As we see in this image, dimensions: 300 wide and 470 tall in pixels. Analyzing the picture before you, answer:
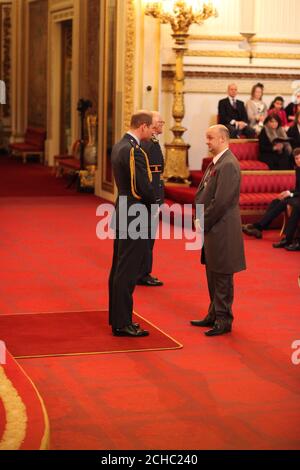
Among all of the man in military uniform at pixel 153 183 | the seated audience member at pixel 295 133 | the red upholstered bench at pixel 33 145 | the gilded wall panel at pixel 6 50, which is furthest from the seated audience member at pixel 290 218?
the gilded wall panel at pixel 6 50

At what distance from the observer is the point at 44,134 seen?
75.2 ft

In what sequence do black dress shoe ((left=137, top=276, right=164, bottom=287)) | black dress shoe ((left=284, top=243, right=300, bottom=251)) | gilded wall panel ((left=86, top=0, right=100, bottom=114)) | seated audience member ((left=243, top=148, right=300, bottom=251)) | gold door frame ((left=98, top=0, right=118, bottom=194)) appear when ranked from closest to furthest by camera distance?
black dress shoe ((left=137, top=276, right=164, bottom=287))
black dress shoe ((left=284, top=243, right=300, bottom=251))
seated audience member ((left=243, top=148, right=300, bottom=251))
gold door frame ((left=98, top=0, right=118, bottom=194))
gilded wall panel ((left=86, top=0, right=100, bottom=114))

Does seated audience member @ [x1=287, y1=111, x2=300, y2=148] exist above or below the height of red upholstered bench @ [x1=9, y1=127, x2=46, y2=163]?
above

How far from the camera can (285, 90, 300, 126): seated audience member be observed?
49.0ft

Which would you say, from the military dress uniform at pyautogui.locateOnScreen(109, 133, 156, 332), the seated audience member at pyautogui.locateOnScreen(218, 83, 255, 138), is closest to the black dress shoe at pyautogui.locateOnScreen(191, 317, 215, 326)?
the military dress uniform at pyautogui.locateOnScreen(109, 133, 156, 332)

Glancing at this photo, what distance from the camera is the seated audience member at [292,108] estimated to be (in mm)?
14938

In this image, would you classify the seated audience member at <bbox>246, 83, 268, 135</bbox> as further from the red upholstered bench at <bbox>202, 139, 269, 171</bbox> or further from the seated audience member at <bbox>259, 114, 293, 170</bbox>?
Answer: the seated audience member at <bbox>259, 114, 293, 170</bbox>

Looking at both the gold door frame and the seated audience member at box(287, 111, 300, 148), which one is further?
the gold door frame

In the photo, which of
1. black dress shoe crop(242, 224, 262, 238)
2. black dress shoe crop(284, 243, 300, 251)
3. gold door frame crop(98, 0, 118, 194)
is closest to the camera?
black dress shoe crop(284, 243, 300, 251)

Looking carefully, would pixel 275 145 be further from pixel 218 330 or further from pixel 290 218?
pixel 218 330

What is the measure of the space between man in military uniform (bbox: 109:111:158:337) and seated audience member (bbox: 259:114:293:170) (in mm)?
7286

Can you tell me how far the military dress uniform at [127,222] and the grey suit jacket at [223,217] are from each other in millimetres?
462

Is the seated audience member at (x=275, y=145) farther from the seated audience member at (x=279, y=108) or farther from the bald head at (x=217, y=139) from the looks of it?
the bald head at (x=217, y=139)

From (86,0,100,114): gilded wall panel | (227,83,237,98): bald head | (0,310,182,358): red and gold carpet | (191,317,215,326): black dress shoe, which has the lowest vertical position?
(0,310,182,358): red and gold carpet
